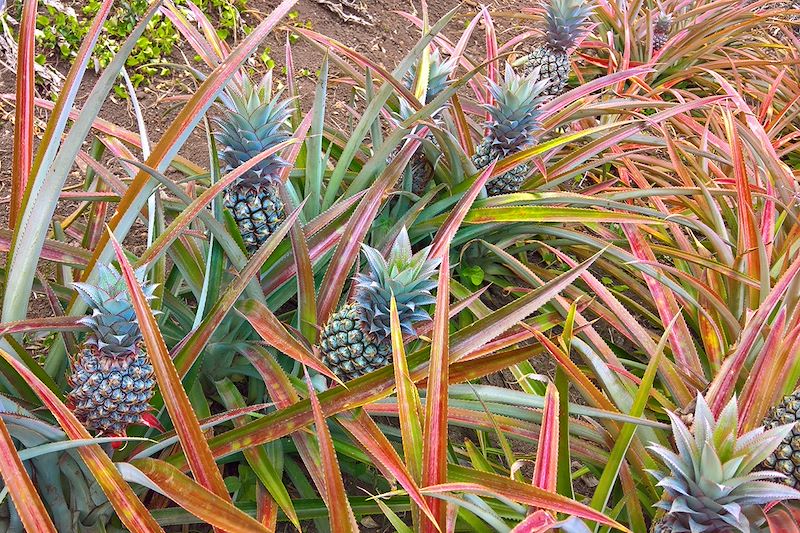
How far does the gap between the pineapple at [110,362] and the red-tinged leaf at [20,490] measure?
0.15 m

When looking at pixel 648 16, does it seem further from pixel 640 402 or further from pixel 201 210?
pixel 201 210

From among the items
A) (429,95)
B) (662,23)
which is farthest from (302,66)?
(662,23)

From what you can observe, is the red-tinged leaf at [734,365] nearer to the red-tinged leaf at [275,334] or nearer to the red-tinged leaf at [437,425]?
the red-tinged leaf at [437,425]

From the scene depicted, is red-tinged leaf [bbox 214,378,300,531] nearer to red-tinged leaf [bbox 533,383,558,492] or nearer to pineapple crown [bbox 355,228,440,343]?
pineapple crown [bbox 355,228,440,343]

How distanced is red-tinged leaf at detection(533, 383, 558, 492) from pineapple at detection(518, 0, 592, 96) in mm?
1423

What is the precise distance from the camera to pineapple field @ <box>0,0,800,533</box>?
0.89 metres

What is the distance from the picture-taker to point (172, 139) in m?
1.06

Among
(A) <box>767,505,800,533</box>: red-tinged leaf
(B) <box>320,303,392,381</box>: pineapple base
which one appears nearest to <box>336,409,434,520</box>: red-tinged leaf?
(B) <box>320,303,392,381</box>: pineapple base

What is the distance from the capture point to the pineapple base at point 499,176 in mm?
1724

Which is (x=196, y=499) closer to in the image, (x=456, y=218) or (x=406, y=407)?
(x=406, y=407)

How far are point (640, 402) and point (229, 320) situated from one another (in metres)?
0.81

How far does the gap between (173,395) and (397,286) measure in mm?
396

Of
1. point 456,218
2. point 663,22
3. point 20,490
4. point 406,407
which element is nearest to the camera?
point 20,490

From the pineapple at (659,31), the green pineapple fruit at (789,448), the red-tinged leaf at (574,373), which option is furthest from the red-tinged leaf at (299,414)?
the pineapple at (659,31)
